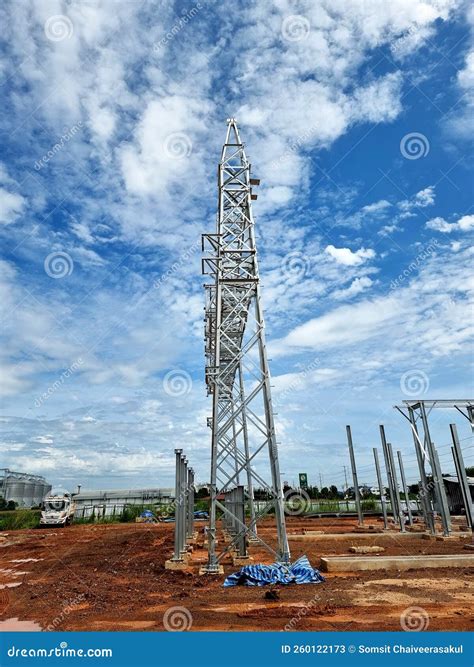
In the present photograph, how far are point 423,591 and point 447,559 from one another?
11.3 feet

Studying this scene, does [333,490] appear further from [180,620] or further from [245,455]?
[180,620]

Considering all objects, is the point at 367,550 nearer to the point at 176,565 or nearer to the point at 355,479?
the point at 176,565

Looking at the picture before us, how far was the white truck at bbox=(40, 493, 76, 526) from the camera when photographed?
1228 inches

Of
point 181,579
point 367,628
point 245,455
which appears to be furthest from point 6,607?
point 245,455

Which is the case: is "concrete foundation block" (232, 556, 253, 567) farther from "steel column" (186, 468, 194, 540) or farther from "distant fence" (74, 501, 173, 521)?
"distant fence" (74, 501, 173, 521)

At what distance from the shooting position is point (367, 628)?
6285mm

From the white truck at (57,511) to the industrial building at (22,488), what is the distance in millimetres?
25682

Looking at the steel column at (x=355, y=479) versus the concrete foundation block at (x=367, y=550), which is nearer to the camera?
the concrete foundation block at (x=367, y=550)

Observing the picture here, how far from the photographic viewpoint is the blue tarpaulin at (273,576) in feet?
30.2

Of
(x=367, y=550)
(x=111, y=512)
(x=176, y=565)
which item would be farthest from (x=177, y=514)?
(x=111, y=512)

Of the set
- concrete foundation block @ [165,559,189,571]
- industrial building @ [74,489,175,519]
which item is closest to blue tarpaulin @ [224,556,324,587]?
concrete foundation block @ [165,559,189,571]

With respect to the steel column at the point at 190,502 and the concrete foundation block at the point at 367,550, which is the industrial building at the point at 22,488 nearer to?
the steel column at the point at 190,502

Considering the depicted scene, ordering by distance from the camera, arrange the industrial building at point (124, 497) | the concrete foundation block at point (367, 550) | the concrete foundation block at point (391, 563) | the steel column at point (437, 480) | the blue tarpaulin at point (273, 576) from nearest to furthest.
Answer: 1. the blue tarpaulin at point (273, 576)
2. the concrete foundation block at point (391, 563)
3. the concrete foundation block at point (367, 550)
4. the steel column at point (437, 480)
5. the industrial building at point (124, 497)

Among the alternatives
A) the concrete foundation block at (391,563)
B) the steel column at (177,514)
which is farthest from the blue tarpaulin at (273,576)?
the steel column at (177,514)
